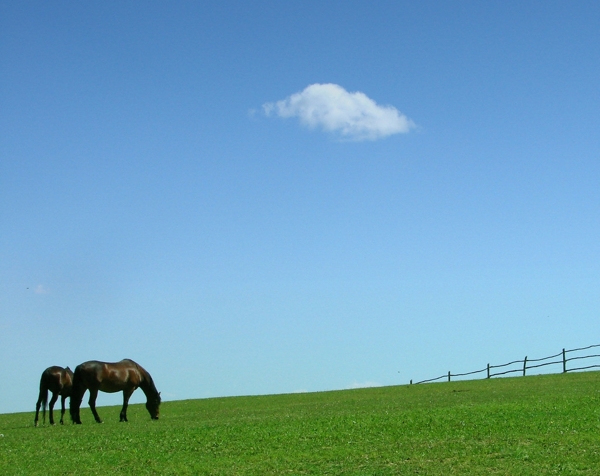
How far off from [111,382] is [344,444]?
38.7 feet

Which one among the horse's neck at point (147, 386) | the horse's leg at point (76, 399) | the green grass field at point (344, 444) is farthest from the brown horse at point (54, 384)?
the green grass field at point (344, 444)

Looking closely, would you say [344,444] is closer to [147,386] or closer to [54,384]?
[147,386]

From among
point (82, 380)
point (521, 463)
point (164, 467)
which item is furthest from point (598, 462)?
point (82, 380)

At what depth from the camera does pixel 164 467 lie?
1532 centimetres

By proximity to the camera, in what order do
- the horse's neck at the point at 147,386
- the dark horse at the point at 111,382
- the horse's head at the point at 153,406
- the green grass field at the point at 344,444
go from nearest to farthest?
1. the green grass field at the point at 344,444
2. the dark horse at the point at 111,382
3. the horse's head at the point at 153,406
4. the horse's neck at the point at 147,386

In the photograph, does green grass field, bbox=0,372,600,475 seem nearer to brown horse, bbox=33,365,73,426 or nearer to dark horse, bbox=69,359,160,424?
dark horse, bbox=69,359,160,424

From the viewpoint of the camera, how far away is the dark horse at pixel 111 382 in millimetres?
25453

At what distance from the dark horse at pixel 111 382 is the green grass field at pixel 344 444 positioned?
2334 mm

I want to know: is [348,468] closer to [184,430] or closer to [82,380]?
[184,430]

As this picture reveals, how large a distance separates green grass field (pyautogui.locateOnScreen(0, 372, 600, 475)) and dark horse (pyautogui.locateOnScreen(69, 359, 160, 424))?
2334mm

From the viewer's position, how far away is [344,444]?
16703 millimetres

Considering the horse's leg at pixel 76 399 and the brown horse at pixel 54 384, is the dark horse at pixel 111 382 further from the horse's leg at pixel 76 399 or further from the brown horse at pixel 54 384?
the brown horse at pixel 54 384

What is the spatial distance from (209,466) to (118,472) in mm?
1842

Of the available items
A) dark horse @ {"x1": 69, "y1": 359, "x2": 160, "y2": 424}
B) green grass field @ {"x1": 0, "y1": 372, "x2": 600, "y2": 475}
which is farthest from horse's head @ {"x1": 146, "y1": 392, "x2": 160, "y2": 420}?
green grass field @ {"x1": 0, "y1": 372, "x2": 600, "y2": 475}
